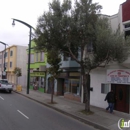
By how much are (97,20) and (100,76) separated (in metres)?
5.08

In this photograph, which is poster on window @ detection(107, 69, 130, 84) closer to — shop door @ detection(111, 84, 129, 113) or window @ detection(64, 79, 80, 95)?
shop door @ detection(111, 84, 129, 113)

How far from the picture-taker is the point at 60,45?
43.5 ft

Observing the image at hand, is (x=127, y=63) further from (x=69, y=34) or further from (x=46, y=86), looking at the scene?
(x=46, y=86)

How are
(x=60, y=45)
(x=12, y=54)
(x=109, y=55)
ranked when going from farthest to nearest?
(x=12, y=54) < (x=60, y=45) < (x=109, y=55)

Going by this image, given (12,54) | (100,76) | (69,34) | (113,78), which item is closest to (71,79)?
(100,76)

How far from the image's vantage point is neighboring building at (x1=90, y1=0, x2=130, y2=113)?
1312 centimetres

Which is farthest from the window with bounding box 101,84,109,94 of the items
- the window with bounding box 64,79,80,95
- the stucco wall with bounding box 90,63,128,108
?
the window with bounding box 64,79,80,95

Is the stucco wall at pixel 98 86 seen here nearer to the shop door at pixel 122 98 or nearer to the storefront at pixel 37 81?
the shop door at pixel 122 98

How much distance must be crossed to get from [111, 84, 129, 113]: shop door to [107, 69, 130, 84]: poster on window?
518 millimetres

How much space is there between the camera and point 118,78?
45.1 ft

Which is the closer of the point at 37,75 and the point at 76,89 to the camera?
the point at 76,89

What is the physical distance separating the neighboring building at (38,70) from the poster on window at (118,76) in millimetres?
12713

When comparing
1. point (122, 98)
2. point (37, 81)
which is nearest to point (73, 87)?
point (122, 98)

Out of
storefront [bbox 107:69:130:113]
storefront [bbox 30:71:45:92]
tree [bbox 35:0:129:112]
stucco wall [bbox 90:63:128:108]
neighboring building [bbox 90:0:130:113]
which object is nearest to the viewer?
tree [bbox 35:0:129:112]
